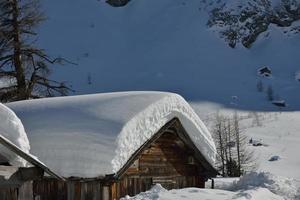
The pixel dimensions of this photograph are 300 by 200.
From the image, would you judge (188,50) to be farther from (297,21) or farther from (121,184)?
(121,184)

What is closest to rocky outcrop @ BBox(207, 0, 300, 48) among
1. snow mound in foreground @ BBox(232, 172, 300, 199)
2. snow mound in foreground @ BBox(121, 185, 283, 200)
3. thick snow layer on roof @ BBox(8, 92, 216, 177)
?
snow mound in foreground @ BBox(232, 172, 300, 199)

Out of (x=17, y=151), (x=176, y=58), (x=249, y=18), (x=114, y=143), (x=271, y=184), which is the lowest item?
(x=271, y=184)

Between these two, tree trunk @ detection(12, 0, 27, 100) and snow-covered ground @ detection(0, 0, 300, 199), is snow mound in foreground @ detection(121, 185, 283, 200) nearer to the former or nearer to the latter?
tree trunk @ detection(12, 0, 27, 100)

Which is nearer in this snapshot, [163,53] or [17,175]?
[17,175]

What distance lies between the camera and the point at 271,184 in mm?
18344

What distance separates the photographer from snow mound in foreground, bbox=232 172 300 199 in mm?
18062

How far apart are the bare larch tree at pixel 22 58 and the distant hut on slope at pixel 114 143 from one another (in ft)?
15.1

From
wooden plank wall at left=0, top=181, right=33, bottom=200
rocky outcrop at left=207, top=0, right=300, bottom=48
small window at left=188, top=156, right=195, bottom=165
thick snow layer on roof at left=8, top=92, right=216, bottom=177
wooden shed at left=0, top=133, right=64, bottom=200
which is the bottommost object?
wooden plank wall at left=0, top=181, right=33, bottom=200

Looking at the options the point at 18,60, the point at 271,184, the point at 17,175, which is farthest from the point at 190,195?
the point at 18,60

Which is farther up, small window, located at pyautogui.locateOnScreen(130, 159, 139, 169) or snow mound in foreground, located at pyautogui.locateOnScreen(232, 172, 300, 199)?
small window, located at pyautogui.locateOnScreen(130, 159, 139, 169)

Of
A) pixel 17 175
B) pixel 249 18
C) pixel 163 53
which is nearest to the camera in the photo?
pixel 17 175

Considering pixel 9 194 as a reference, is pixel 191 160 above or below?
above

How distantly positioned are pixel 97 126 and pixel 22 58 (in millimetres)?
8685

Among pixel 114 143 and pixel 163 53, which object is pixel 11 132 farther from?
pixel 163 53
